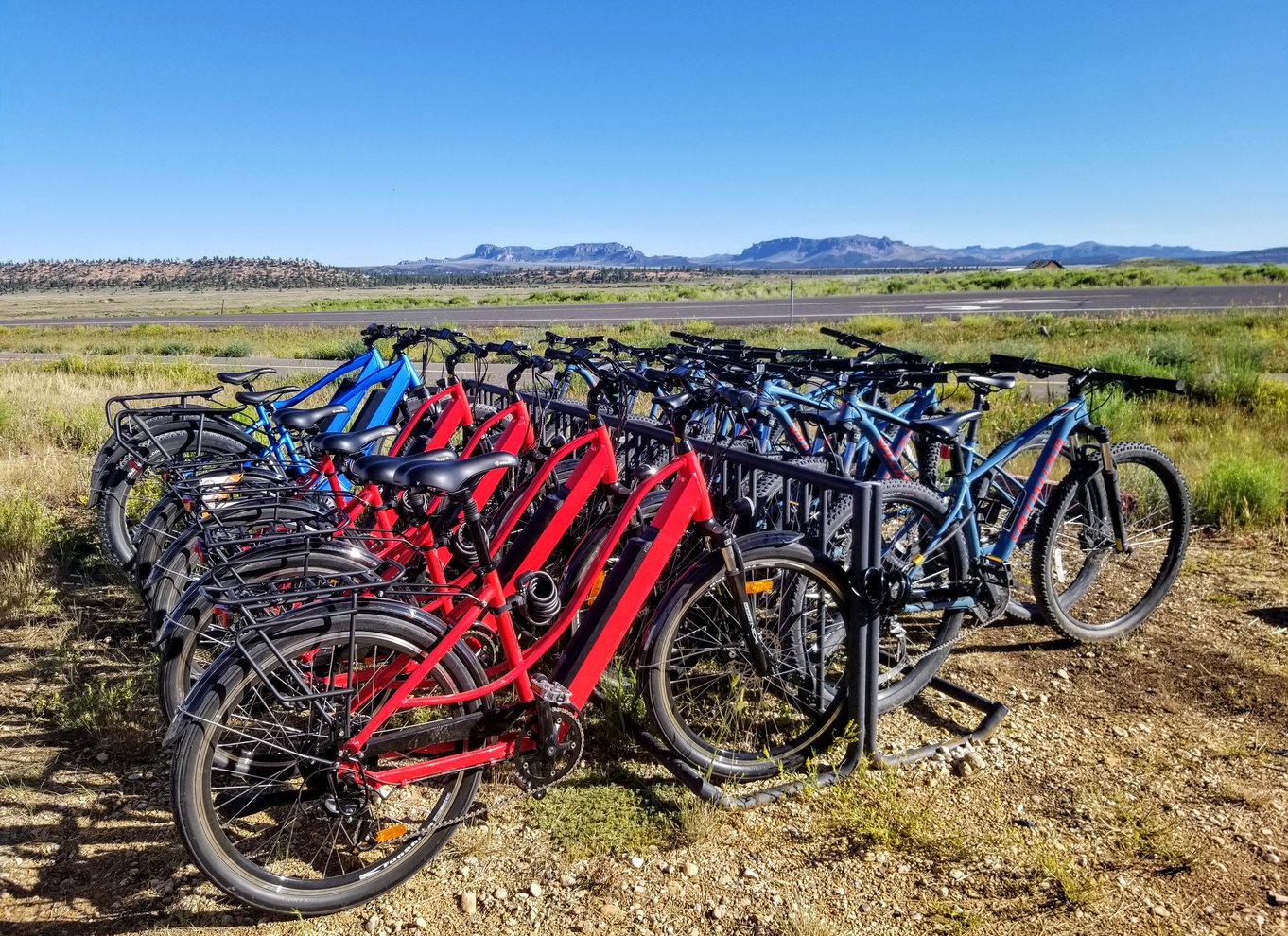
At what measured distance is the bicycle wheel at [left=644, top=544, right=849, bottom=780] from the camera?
3260 millimetres

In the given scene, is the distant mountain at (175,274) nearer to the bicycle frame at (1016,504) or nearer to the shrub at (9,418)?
the shrub at (9,418)

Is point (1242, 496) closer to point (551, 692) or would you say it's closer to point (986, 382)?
point (986, 382)

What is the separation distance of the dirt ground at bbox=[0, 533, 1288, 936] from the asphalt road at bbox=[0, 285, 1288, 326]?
28.6 metres

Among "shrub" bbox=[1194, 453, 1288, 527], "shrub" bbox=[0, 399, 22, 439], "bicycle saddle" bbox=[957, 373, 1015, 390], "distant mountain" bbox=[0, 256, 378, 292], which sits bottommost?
"shrub" bbox=[1194, 453, 1288, 527]

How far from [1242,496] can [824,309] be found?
33.5 m

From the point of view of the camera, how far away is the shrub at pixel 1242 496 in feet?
21.5

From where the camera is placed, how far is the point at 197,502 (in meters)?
3.25

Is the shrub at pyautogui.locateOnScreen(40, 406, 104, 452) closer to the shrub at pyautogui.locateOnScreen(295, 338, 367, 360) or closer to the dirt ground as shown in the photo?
the dirt ground

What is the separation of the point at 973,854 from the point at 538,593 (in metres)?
1.69

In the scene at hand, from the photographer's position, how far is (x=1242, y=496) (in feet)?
21.7

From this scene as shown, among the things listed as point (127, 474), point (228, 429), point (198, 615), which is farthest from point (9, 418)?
point (198, 615)

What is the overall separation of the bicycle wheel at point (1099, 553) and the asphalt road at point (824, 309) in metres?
27.0

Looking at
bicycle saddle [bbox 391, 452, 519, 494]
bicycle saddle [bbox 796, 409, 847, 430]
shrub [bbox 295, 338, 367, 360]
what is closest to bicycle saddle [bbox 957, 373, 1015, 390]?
bicycle saddle [bbox 796, 409, 847, 430]

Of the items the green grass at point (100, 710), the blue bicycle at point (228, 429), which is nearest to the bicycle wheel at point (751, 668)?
the green grass at point (100, 710)
